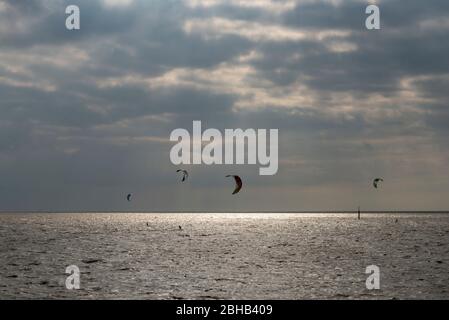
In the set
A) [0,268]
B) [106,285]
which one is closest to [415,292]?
[106,285]

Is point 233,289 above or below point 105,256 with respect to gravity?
below

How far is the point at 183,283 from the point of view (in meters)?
46.2
